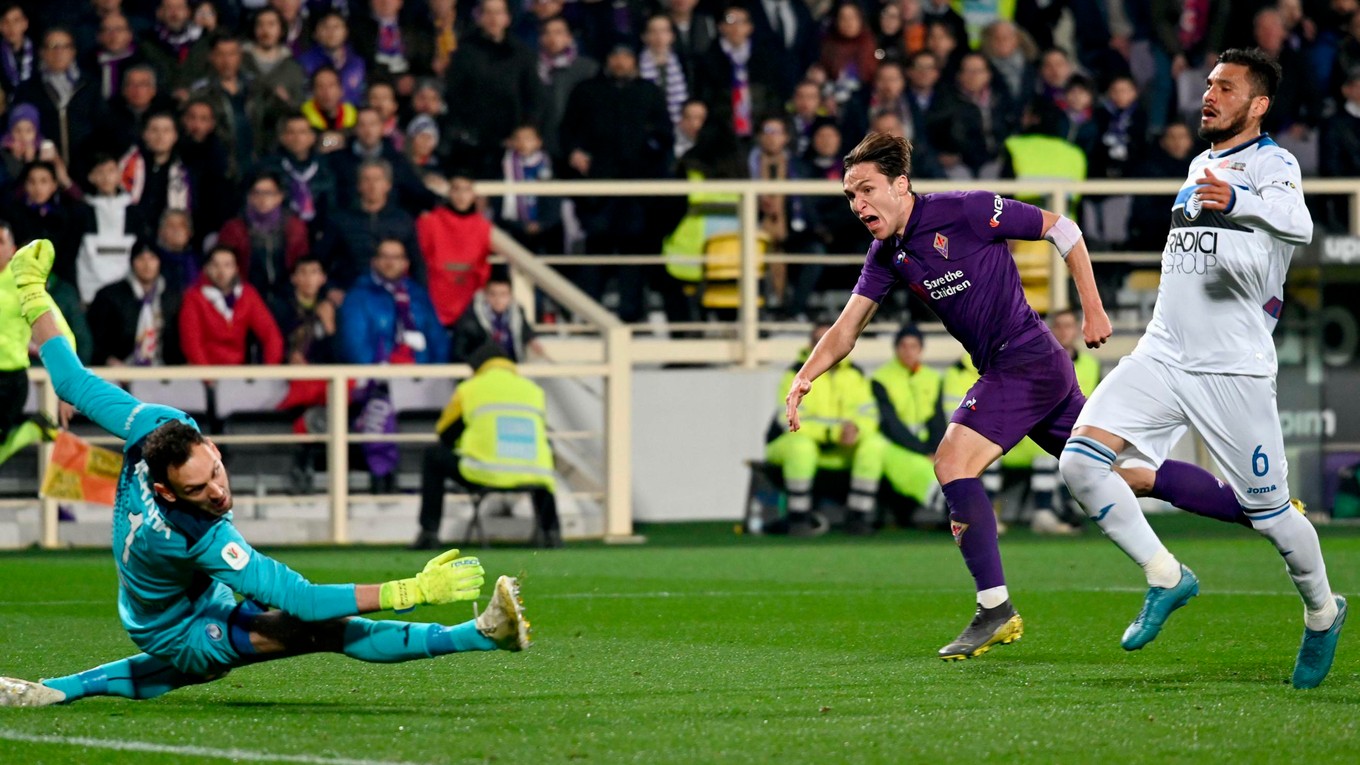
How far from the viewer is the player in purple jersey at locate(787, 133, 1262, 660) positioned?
733 cm

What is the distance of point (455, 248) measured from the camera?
1489cm

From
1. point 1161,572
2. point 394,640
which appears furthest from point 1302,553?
point 394,640

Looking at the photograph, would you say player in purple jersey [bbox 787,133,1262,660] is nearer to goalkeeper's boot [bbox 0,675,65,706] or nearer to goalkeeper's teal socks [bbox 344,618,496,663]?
goalkeeper's teal socks [bbox 344,618,496,663]

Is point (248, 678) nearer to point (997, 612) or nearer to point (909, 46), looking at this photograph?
point (997, 612)

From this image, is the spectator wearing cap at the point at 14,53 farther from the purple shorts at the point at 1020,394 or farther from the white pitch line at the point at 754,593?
the purple shorts at the point at 1020,394

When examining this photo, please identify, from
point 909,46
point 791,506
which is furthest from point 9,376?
point 909,46

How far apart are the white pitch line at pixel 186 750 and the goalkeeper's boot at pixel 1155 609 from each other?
9.41 feet

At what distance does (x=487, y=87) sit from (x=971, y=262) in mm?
8621

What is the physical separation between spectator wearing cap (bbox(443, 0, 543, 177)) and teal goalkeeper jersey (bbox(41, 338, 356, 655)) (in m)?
9.49

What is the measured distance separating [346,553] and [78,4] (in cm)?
516

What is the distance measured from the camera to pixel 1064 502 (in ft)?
50.9

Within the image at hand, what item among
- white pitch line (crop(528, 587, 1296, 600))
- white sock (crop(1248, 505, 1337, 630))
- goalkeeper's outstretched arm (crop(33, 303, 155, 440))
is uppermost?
goalkeeper's outstretched arm (crop(33, 303, 155, 440))

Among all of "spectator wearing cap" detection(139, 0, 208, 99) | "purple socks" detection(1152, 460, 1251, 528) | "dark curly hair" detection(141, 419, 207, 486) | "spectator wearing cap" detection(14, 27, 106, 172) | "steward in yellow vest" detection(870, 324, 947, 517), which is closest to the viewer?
"dark curly hair" detection(141, 419, 207, 486)

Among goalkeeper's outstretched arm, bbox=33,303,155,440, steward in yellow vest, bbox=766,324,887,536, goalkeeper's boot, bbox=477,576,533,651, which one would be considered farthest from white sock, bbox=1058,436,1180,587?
steward in yellow vest, bbox=766,324,887,536
